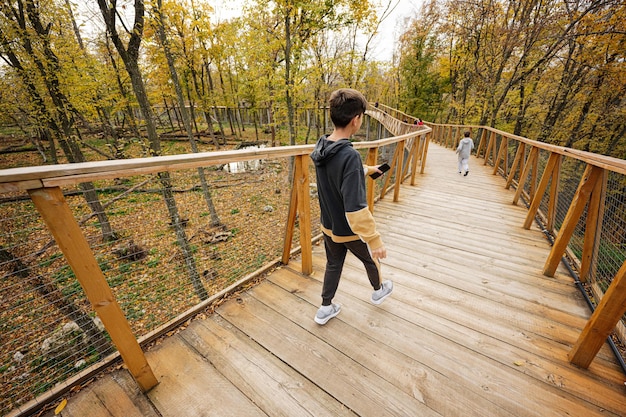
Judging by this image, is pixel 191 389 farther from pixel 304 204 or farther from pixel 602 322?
pixel 602 322

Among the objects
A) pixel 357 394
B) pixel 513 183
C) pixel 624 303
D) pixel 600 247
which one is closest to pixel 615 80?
pixel 513 183

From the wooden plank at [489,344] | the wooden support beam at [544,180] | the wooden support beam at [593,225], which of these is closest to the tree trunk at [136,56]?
the wooden plank at [489,344]

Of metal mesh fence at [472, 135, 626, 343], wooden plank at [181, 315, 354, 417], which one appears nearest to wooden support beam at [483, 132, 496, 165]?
metal mesh fence at [472, 135, 626, 343]

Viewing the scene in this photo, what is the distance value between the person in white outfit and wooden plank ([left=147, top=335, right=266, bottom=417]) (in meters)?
7.49

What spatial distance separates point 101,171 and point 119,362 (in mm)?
1385

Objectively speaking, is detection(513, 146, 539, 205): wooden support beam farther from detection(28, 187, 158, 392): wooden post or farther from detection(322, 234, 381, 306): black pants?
detection(28, 187, 158, 392): wooden post

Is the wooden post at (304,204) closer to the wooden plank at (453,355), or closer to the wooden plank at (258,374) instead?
the wooden plank at (453,355)

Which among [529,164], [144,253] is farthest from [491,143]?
[144,253]

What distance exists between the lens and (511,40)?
10.3 meters

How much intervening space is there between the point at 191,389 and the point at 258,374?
43 centimetres

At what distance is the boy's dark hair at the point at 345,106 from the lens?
1.50 meters

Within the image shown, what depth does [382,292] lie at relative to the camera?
89.0 inches

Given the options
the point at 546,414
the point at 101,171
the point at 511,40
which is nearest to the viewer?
the point at 101,171

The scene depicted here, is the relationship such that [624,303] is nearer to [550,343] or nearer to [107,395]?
[550,343]
